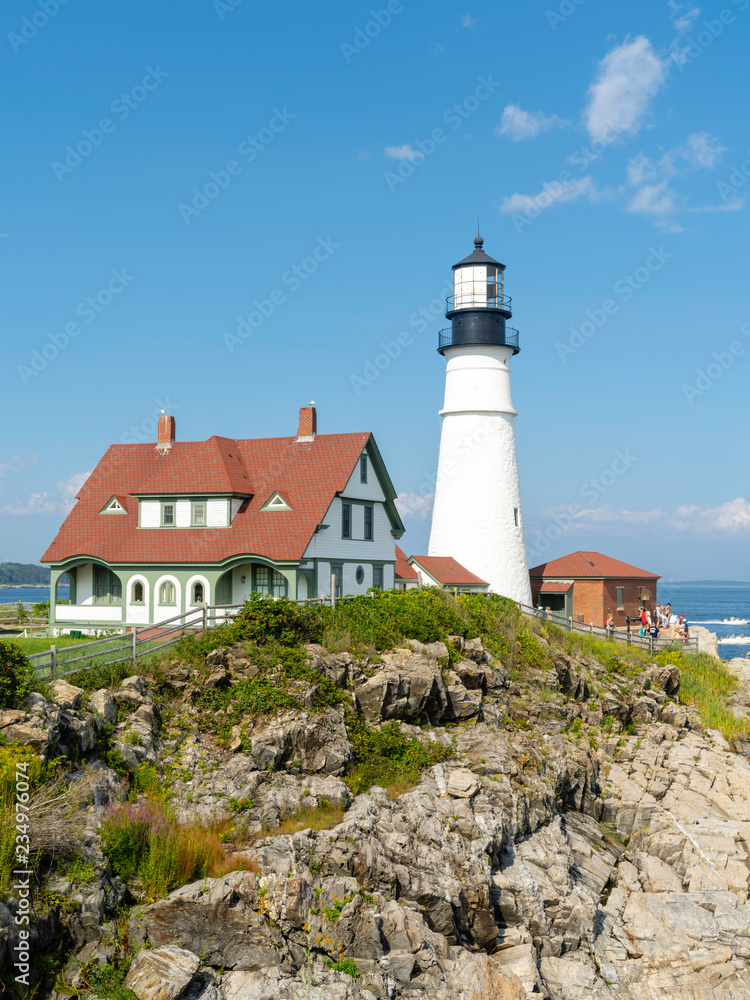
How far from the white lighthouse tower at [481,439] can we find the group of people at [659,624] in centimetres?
540

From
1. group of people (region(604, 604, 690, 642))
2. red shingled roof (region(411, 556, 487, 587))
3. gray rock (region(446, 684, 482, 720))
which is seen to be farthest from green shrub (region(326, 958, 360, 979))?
group of people (region(604, 604, 690, 642))

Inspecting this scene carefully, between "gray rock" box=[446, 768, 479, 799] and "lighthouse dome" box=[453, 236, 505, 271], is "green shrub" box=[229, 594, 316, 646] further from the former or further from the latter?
"lighthouse dome" box=[453, 236, 505, 271]

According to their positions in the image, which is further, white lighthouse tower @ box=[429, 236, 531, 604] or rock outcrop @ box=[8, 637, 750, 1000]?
white lighthouse tower @ box=[429, 236, 531, 604]

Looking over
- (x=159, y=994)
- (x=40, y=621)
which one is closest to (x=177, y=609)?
(x=40, y=621)

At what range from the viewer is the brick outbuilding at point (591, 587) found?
40719mm

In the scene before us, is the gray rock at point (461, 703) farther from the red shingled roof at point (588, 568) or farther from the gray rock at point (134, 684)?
the red shingled roof at point (588, 568)

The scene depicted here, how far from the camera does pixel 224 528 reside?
3072 centimetres

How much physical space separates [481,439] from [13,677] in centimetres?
2437

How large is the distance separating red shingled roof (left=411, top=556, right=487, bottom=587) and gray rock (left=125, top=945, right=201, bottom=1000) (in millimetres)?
22913

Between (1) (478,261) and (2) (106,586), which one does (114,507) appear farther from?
(1) (478,261)

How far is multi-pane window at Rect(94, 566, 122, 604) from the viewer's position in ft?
104

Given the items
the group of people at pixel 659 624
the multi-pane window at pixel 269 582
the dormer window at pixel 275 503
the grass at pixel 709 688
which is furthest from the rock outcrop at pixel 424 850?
the group of people at pixel 659 624

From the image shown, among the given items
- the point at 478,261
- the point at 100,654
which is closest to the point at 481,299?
the point at 478,261

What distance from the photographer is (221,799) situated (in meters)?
16.1
